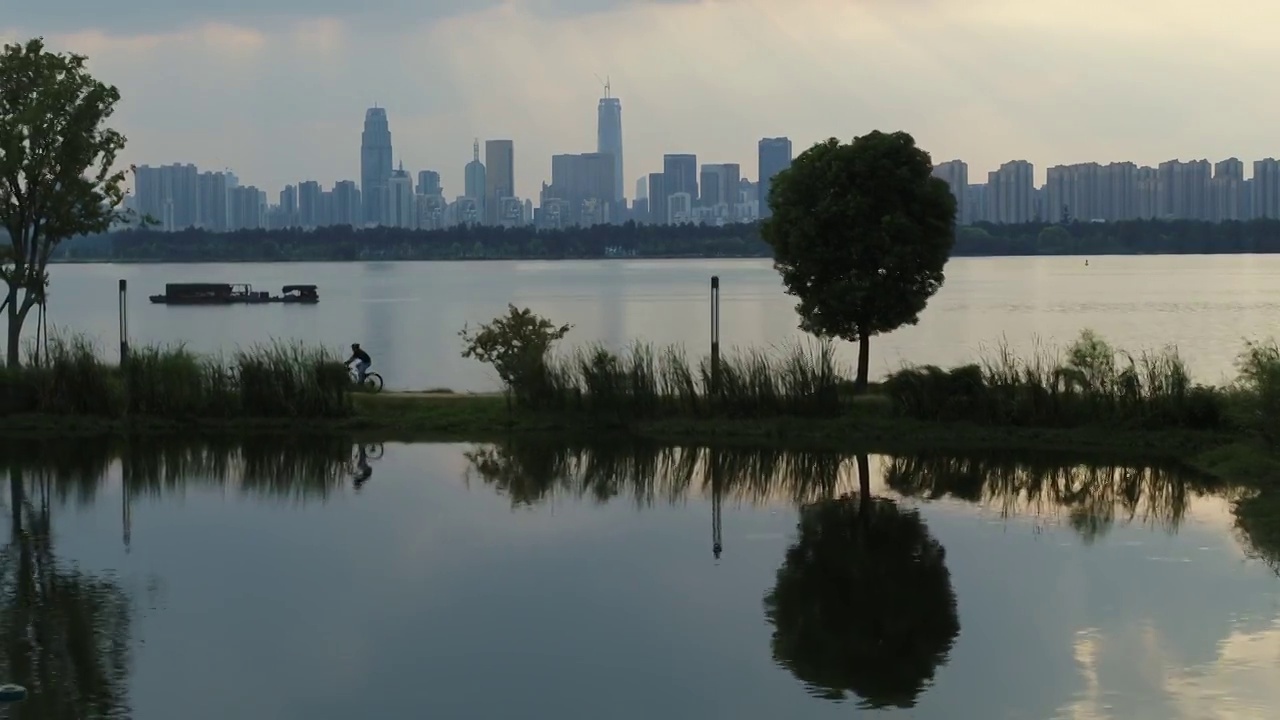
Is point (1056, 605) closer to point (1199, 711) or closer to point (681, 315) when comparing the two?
point (1199, 711)

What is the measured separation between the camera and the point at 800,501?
13578 mm

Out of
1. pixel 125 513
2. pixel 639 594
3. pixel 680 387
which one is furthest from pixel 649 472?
pixel 639 594

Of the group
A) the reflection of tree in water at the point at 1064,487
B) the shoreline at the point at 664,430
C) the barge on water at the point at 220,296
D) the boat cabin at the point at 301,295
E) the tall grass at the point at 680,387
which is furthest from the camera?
the barge on water at the point at 220,296

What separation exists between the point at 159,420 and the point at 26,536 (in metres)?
5.92

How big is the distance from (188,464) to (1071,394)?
9.49 metres

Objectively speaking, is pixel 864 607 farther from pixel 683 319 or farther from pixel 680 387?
pixel 683 319

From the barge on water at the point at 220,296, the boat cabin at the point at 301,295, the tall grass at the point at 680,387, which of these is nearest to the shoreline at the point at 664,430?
the tall grass at the point at 680,387

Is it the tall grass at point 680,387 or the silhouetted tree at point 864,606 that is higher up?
the tall grass at point 680,387

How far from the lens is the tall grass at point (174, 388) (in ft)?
58.9

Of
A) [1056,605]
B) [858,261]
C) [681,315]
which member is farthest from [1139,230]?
[1056,605]

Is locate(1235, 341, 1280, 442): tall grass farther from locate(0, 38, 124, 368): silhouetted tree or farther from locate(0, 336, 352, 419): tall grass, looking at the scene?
locate(0, 38, 124, 368): silhouetted tree

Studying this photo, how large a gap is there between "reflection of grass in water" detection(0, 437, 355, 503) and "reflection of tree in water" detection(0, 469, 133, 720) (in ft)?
8.85

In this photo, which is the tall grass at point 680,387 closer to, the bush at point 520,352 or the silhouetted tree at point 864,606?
the bush at point 520,352

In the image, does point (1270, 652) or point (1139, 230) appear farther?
point (1139, 230)
